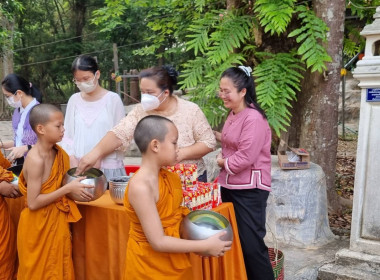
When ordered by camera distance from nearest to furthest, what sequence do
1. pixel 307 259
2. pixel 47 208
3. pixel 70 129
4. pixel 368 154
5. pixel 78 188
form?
1. pixel 78 188
2. pixel 47 208
3. pixel 70 129
4. pixel 368 154
5. pixel 307 259

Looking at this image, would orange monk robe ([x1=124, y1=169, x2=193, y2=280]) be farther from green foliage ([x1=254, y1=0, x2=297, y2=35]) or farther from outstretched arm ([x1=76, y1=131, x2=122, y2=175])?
green foliage ([x1=254, y1=0, x2=297, y2=35])

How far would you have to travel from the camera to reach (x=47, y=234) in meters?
2.64

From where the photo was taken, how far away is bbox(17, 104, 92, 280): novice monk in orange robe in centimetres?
253

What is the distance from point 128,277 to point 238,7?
3839mm

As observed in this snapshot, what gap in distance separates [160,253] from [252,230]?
0.95 metres

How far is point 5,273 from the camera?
9.86 ft

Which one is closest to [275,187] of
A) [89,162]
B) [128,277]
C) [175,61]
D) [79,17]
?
[89,162]

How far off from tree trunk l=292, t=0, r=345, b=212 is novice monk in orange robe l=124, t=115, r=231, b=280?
3.17 metres

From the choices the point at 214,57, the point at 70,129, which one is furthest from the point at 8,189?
the point at 214,57

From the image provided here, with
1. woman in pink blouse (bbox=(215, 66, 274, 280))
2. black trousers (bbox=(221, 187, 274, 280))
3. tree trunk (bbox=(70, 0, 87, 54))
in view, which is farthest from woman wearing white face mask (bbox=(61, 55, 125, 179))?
tree trunk (bbox=(70, 0, 87, 54))

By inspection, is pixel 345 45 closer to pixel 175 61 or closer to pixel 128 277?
pixel 128 277

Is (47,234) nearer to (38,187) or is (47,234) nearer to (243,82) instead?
(38,187)

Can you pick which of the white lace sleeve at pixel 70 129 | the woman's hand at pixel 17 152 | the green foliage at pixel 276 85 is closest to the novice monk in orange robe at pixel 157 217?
the white lace sleeve at pixel 70 129

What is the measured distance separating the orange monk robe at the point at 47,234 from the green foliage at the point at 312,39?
2649mm
